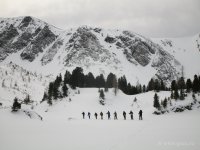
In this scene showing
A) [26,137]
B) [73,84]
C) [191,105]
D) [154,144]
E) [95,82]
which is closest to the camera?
[154,144]

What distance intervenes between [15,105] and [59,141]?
17178mm

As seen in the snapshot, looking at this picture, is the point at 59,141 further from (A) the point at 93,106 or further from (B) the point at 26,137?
(A) the point at 93,106

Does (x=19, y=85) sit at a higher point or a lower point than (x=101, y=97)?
higher

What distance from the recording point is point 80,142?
16.7 m

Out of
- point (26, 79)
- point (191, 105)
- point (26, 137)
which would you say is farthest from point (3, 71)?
point (26, 137)

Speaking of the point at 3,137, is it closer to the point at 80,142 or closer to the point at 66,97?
the point at 80,142

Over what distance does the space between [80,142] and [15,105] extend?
18.1 m

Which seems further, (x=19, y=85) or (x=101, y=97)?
(x=19, y=85)

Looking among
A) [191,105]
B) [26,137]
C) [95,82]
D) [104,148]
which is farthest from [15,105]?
[95,82]

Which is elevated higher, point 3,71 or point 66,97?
point 3,71

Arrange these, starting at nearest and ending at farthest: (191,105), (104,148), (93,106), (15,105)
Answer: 1. (104,148)
2. (15,105)
3. (191,105)
4. (93,106)

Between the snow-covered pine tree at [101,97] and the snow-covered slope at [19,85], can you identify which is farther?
the snow-covered slope at [19,85]

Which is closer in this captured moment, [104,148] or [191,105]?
[104,148]

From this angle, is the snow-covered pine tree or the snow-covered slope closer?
the snow-covered pine tree
